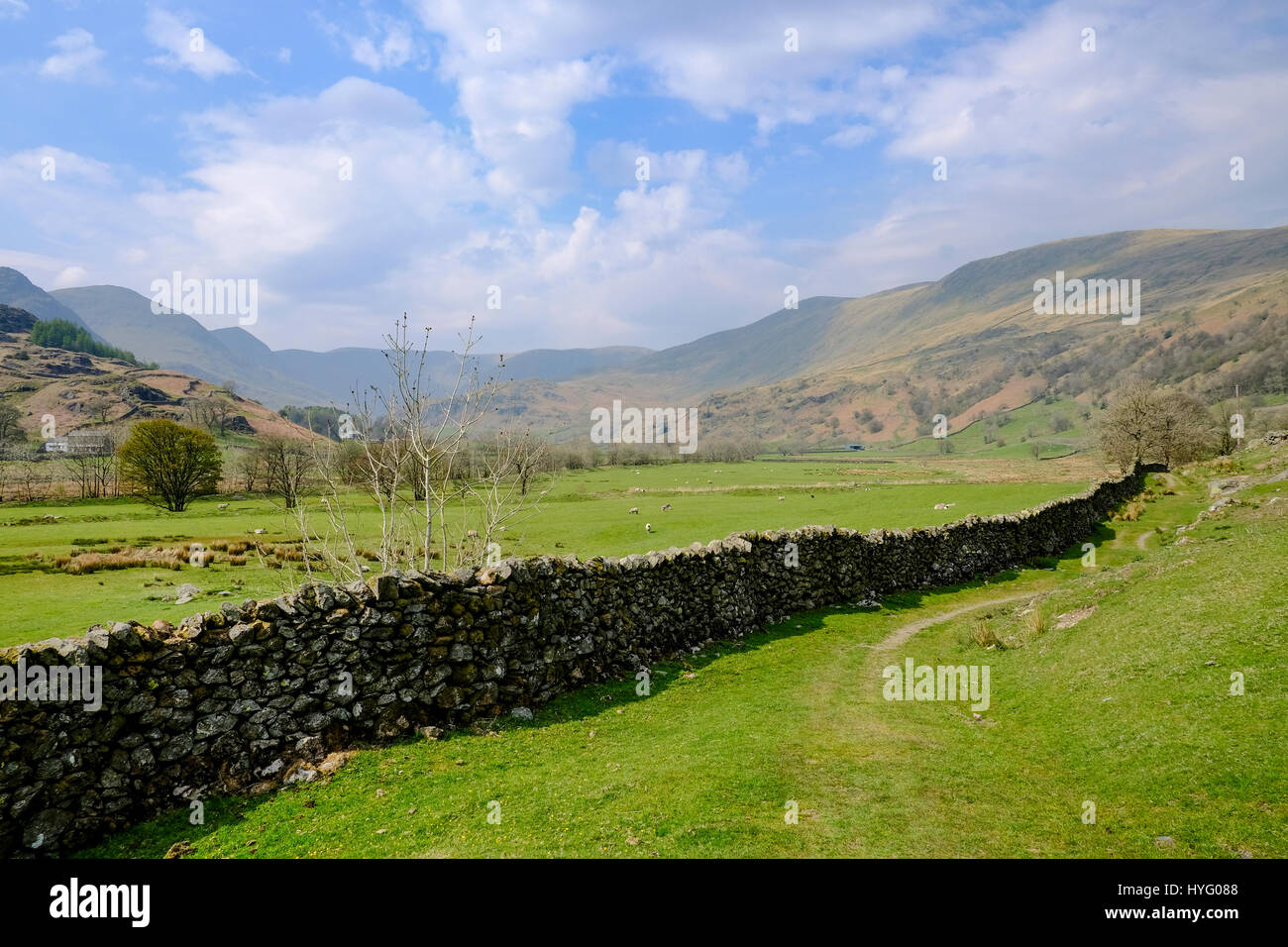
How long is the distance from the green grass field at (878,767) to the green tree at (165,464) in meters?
67.1

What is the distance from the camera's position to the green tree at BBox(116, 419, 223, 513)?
64.4m

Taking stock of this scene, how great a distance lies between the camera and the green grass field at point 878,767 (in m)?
6.85

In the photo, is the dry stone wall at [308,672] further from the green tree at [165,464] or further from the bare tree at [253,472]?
the bare tree at [253,472]

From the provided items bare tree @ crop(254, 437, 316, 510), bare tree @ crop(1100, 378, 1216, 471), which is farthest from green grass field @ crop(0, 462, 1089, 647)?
bare tree @ crop(1100, 378, 1216, 471)

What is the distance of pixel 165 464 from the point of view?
6456 centimetres

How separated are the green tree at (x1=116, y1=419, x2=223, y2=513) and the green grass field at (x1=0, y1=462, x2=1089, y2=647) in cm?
243

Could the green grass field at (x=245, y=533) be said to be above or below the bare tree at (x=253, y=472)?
below

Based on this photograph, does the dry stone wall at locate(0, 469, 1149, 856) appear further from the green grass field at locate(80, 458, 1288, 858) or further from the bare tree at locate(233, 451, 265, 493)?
the bare tree at locate(233, 451, 265, 493)

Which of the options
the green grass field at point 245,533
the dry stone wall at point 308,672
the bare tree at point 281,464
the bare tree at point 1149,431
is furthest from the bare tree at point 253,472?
the bare tree at point 1149,431

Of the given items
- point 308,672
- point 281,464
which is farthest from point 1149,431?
point 281,464

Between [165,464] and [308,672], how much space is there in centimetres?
6995

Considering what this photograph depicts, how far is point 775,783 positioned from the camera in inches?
329
